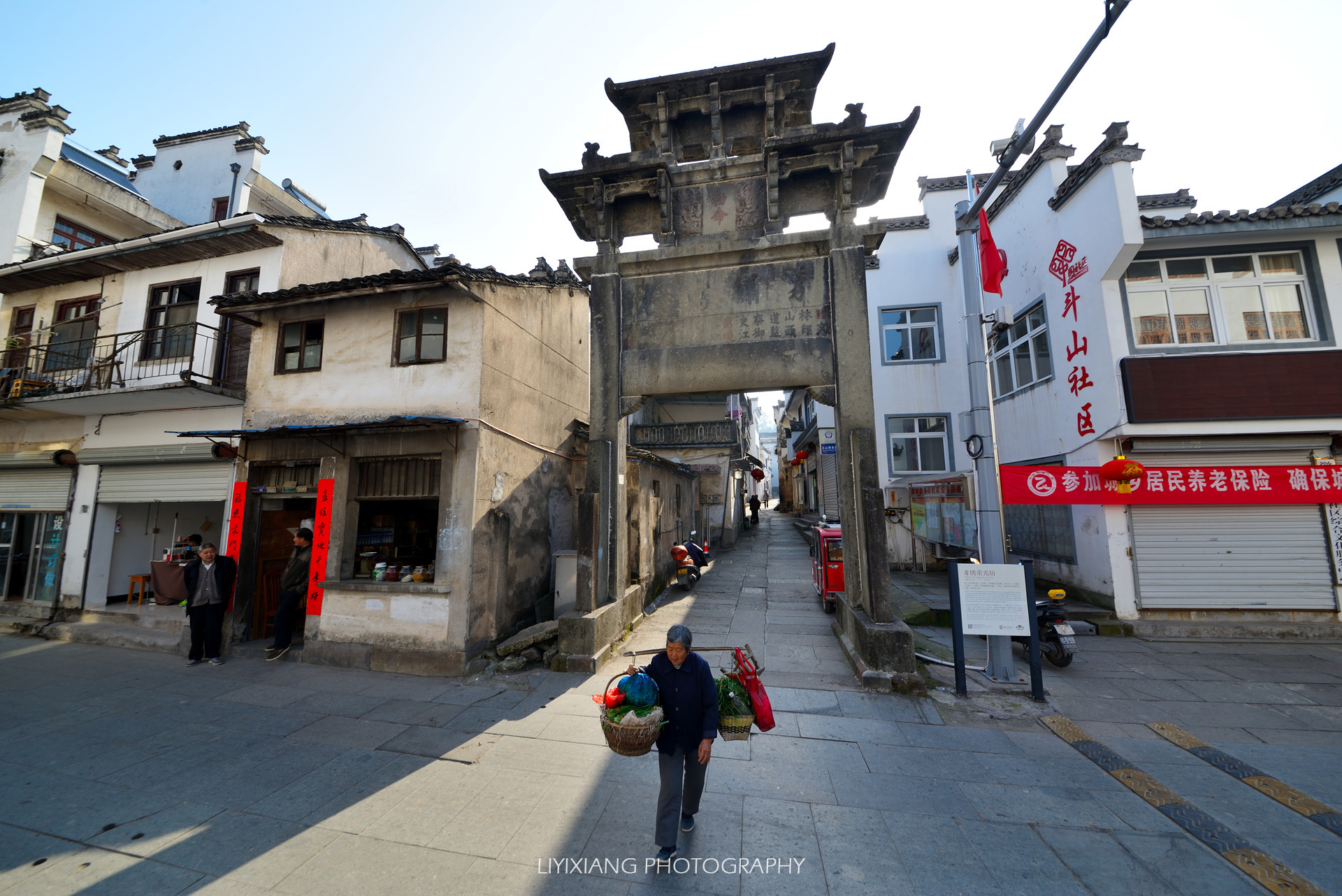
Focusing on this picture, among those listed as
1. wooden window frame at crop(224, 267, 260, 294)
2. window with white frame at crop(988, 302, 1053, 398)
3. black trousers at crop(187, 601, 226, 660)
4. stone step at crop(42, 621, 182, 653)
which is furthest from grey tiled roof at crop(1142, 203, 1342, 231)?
stone step at crop(42, 621, 182, 653)

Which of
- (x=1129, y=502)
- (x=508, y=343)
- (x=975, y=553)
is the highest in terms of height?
(x=508, y=343)

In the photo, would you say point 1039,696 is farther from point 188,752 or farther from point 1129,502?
point 188,752

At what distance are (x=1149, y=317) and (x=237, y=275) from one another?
1913cm

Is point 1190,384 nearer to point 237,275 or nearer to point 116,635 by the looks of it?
point 237,275

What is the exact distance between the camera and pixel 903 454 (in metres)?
16.5

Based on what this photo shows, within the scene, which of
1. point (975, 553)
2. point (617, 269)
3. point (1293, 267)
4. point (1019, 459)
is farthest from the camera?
point (1019, 459)

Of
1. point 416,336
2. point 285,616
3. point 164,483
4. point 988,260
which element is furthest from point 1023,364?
point 164,483

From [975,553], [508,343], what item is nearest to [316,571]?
[508,343]

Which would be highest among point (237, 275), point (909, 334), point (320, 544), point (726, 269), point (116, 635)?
point (909, 334)

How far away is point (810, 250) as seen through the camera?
8211 millimetres

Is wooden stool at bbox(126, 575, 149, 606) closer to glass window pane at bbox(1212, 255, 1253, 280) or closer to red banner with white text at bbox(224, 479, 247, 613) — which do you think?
red banner with white text at bbox(224, 479, 247, 613)

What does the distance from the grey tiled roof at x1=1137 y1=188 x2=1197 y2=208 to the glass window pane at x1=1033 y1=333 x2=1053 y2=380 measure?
13.2ft

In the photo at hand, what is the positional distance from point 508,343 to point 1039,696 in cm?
980

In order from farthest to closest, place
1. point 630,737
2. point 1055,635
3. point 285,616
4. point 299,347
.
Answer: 1. point 299,347
2. point 285,616
3. point 1055,635
4. point 630,737
